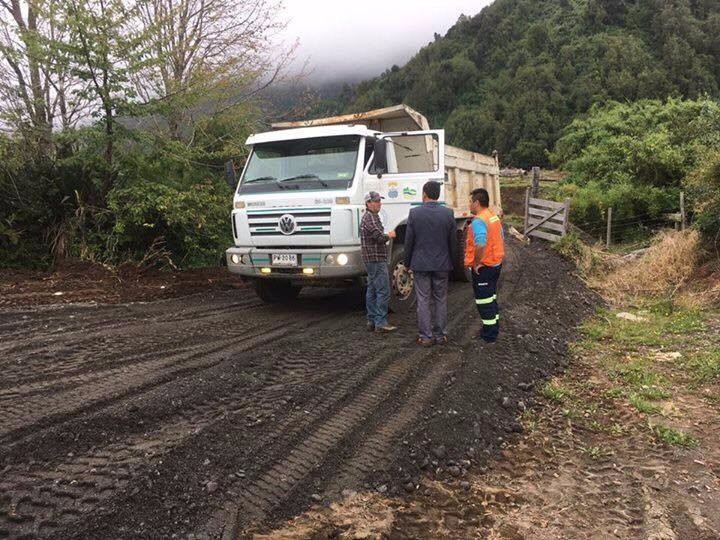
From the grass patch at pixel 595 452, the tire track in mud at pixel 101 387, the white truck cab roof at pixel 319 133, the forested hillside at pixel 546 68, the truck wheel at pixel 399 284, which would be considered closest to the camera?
the tire track in mud at pixel 101 387

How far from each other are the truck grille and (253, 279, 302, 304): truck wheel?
1.02 meters

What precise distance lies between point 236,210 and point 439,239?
297cm

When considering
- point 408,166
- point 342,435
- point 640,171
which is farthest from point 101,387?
point 640,171

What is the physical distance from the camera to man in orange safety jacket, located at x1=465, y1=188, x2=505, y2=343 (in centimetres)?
600

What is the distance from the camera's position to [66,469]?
3.10 m

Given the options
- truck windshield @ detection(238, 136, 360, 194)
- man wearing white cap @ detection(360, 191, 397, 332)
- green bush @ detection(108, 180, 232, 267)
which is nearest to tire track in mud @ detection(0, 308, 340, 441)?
man wearing white cap @ detection(360, 191, 397, 332)

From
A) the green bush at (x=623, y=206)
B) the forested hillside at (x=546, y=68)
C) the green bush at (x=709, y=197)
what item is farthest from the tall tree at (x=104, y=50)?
the forested hillside at (x=546, y=68)

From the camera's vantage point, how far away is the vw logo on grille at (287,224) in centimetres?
680

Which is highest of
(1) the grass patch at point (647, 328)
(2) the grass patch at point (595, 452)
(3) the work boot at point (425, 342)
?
(3) the work boot at point (425, 342)

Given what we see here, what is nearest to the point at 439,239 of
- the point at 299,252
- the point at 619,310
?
the point at 299,252

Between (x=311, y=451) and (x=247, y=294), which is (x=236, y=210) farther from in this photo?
(x=311, y=451)

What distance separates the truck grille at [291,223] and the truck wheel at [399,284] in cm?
112

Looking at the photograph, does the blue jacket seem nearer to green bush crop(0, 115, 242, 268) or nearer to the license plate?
the license plate

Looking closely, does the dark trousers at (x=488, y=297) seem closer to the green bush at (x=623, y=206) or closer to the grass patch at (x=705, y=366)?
the grass patch at (x=705, y=366)
